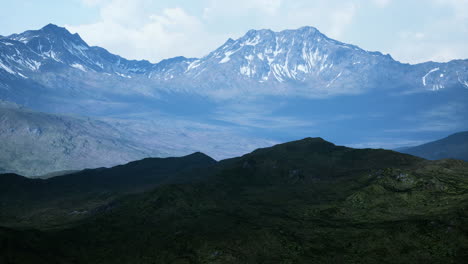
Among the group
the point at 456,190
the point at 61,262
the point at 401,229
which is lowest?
the point at 61,262

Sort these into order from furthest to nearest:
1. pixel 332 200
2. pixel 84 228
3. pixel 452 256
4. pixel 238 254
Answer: pixel 332 200 < pixel 84 228 < pixel 238 254 < pixel 452 256

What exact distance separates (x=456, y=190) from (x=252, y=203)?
82.8 metres

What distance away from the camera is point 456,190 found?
7082 inches

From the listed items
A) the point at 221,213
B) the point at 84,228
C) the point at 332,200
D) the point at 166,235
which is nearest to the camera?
the point at 166,235

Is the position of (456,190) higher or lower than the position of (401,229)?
higher

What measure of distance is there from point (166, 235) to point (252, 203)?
54895 millimetres

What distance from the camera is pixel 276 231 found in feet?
490

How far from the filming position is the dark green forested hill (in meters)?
131

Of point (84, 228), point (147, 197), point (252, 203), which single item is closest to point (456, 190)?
point (252, 203)

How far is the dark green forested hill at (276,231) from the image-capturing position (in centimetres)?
13075

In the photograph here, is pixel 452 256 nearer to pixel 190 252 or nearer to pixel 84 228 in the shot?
pixel 190 252

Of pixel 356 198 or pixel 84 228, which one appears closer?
pixel 84 228

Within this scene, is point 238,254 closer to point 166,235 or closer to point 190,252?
point 190,252

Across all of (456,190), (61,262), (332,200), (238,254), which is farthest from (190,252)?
(456,190)
